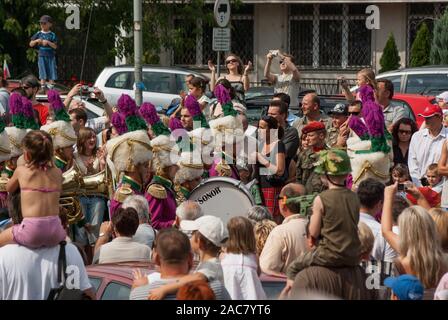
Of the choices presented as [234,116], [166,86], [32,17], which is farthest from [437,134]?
[32,17]

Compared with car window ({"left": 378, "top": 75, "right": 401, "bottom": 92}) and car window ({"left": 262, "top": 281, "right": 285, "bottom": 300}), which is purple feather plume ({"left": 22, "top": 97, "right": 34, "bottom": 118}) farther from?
car window ({"left": 378, "top": 75, "right": 401, "bottom": 92})

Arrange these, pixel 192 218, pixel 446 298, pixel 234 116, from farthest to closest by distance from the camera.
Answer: pixel 234 116 < pixel 192 218 < pixel 446 298

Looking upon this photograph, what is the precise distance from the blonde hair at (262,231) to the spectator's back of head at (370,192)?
0.91 meters

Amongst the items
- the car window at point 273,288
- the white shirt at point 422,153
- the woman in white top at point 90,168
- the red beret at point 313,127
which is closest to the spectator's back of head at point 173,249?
the car window at point 273,288

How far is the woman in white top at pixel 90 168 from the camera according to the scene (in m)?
12.0

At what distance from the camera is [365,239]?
338 inches

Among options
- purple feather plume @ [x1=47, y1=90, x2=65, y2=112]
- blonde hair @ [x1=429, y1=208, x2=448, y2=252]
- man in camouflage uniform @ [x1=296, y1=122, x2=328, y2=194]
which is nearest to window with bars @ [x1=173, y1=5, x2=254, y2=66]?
purple feather plume @ [x1=47, y1=90, x2=65, y2=112]

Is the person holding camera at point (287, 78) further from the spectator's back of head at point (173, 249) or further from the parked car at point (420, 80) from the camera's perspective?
the spectator's back of head at point (173, 249)

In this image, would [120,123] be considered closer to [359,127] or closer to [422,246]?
[359,127]

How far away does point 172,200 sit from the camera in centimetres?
1139

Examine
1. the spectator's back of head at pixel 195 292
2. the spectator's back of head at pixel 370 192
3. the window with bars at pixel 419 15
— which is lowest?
the spectator's back of head at pixel 195 292

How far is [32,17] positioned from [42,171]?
18176mm

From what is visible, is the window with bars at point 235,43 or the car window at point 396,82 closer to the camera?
the car window at point 396,82
